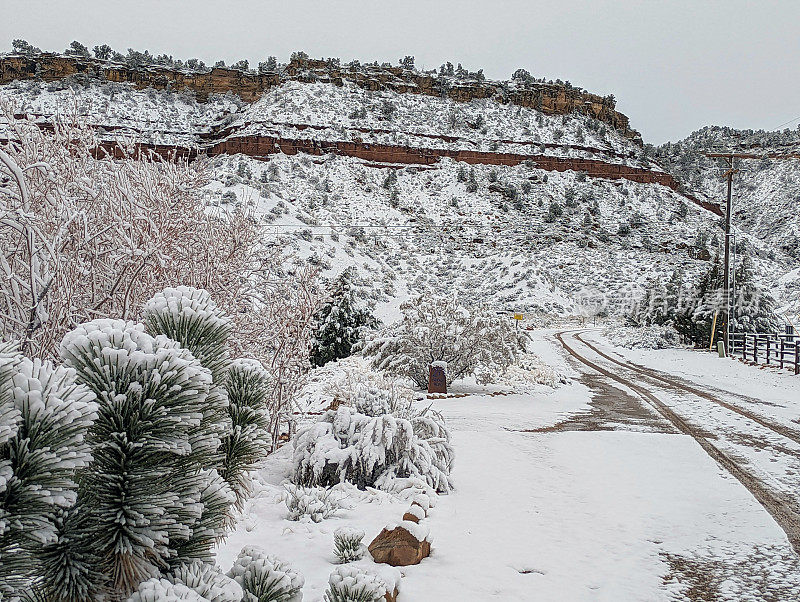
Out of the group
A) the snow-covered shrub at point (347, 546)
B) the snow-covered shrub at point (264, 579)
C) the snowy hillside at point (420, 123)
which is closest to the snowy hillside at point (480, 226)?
the snowy hillside at point (420, 123)

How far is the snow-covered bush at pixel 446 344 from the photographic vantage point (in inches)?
545

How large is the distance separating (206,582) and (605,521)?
415 cm

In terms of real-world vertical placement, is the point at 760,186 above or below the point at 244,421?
above

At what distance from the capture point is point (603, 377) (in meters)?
17.8

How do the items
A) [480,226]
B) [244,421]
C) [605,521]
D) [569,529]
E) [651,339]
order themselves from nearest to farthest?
[244,421] < [569,529] < [605,521] < [651,339] < [480,226]

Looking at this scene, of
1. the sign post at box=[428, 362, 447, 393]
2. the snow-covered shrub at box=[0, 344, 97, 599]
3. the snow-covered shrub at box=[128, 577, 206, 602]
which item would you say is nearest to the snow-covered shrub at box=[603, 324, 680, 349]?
the sign post at box=[428, 362, 447, 393]

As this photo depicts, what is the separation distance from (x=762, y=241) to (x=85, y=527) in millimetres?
67002

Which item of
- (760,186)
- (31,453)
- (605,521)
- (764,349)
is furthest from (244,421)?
(760,186)

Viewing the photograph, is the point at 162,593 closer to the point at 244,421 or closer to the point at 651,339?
the point at 244,421

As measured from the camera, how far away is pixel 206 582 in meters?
1.68

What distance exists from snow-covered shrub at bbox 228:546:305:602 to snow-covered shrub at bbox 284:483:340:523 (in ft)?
8.62

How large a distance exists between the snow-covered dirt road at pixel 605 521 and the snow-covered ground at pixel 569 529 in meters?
0.01

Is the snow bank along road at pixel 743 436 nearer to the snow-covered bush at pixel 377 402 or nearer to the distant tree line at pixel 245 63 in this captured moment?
the snow-covered bush at pixel 377 402

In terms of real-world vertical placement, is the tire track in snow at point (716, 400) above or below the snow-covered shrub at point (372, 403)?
below
